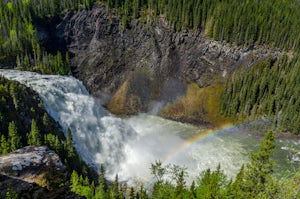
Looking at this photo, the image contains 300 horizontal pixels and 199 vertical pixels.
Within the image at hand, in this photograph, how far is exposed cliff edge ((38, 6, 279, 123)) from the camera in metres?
90.2

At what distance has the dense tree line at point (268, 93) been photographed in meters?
73.6

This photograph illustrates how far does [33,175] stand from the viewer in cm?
2209

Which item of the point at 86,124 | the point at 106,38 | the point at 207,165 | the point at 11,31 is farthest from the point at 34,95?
the point at 11,31

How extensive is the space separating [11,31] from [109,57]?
39.6m

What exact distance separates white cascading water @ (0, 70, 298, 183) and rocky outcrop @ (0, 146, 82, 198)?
35.3m

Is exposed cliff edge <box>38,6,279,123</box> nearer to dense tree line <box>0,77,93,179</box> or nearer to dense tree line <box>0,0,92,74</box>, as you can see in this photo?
dense tree line <box>0,0,92,74</box>

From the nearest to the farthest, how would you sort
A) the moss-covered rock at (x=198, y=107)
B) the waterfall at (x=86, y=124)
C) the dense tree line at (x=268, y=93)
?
1. the waterfall at (x=86, y=124)
2. the dense tree line at (x=268, y=93)
3. the moss-covered rock at (x=198, y=107)

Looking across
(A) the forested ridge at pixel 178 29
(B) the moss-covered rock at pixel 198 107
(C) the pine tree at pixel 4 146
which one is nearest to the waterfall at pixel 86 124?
(A) the forested ridge at pixel 178 29

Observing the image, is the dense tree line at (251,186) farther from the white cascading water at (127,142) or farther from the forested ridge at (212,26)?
the forested ridge at (212,26)

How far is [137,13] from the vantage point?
106 m

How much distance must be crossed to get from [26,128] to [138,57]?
54.8 meters

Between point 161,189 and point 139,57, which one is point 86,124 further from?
point 139,57

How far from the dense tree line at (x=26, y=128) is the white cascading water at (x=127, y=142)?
6330mm

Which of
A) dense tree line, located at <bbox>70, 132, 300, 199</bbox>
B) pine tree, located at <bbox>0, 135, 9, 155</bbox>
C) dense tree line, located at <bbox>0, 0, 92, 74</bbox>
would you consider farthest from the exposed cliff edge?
pine tree, located at <bbox>0, 135, 9, 155</bbox>
